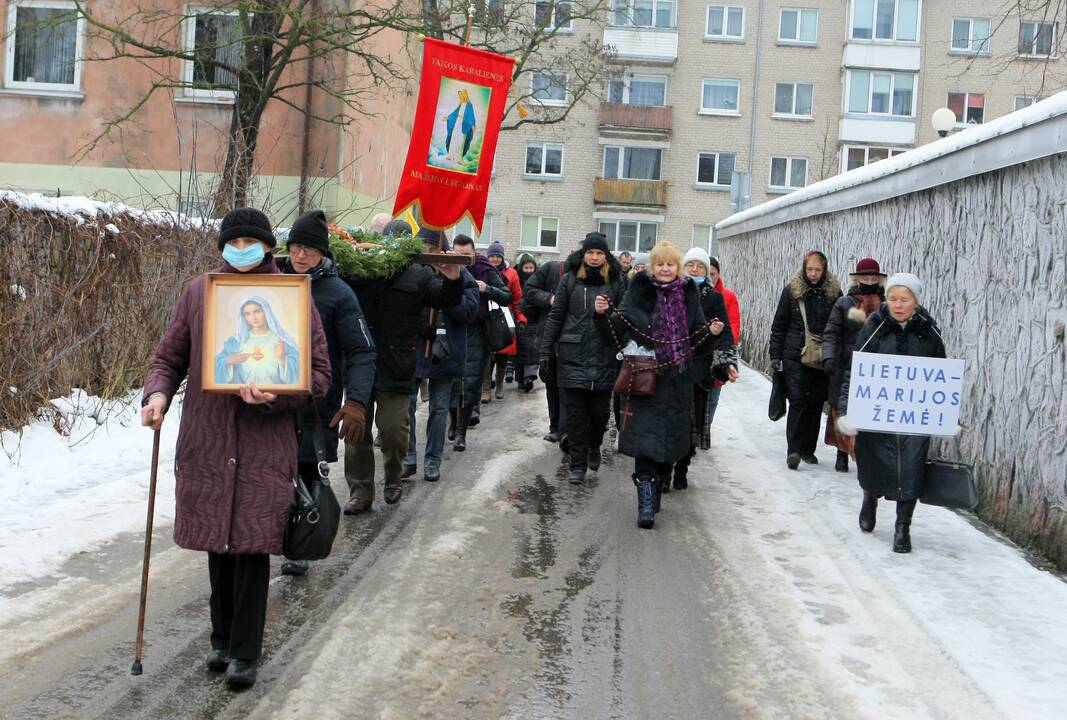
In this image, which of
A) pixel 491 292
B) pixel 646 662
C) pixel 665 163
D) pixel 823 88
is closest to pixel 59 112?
pixel 491 292

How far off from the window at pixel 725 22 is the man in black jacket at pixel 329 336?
4526 cm

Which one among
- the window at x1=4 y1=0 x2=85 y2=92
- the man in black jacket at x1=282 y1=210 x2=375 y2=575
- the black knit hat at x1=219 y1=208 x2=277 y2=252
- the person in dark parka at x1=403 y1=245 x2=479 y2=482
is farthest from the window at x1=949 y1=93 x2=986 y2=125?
the black knit hat at x1=219 y1=208 x2=277 y2=252

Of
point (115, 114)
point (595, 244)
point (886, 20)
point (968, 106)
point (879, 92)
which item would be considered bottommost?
point (595, 244)

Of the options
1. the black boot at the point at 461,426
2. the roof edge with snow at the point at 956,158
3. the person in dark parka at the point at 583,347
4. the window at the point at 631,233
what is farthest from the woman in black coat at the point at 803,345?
the window at the point at 631,233

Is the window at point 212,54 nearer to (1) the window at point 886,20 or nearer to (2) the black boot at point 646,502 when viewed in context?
(2) the black boot at point 646,502

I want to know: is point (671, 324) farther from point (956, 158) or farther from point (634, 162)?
point (634, 162)

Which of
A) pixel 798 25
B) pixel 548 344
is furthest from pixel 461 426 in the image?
pixel 798 25

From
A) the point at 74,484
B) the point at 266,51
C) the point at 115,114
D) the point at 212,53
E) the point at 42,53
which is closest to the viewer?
the point at 74,484

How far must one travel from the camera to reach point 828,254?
50.7 feet

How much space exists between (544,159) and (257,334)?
45.1 metres

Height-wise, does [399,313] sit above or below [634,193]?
below

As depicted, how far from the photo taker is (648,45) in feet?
160

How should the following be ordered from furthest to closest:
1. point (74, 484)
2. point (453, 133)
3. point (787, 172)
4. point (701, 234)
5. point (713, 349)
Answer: point (701, 234) → point (787, 172) → point (453, 133) → point (713, 349) → point (74, 484)

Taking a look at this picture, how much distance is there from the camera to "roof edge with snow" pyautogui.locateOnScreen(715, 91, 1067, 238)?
Answer: 7777mm
